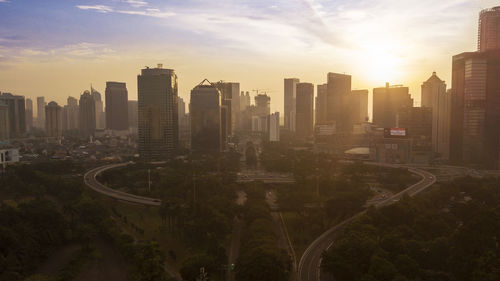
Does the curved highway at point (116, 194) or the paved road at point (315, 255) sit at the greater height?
the curved highway at point (116, 194)

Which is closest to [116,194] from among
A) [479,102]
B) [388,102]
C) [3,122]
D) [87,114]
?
[479,102]

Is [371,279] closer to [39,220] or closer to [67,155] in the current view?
[39,220]

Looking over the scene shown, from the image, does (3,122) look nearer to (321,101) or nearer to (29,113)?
(321,101)

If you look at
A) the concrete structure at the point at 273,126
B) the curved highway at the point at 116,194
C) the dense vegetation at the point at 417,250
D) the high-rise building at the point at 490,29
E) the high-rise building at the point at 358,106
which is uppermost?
the high-rise building at the point at 490,29

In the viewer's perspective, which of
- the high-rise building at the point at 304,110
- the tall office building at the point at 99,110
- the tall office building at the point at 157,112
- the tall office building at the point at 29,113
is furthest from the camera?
the tall office building at the point at 29,113

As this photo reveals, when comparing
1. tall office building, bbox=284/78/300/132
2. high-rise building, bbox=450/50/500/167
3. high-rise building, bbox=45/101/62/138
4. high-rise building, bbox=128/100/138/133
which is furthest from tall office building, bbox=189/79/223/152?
high-rise building, bbox=128/100/138/133

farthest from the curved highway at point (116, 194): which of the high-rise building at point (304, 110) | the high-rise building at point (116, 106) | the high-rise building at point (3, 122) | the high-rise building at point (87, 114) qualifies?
the high-rise building at point (87, 114)

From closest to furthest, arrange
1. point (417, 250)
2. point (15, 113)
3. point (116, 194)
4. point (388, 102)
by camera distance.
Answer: point (417, 250) → point (116, 194) → point (388, 102) → point (15, 113)

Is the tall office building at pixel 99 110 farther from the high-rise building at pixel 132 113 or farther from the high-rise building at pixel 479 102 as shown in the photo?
the high-rise building at pixel 479 102
